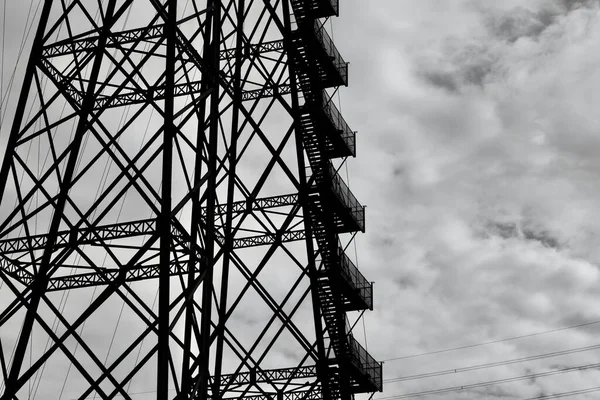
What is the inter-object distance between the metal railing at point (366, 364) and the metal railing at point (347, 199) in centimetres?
349

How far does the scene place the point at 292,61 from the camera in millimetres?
28594

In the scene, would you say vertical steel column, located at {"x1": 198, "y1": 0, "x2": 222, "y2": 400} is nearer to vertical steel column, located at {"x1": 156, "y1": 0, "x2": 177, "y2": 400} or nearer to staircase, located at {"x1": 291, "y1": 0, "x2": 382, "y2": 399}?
Result: vertical steel column, located at {"x1": 156, "y1": 0, "x2": 177, "y2": 400}

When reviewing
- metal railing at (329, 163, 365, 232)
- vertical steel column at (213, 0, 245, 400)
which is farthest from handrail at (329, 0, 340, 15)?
metal railing at (329, 163, 365, 232)

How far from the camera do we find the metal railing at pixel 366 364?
1076 inches

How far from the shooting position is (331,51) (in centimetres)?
3045

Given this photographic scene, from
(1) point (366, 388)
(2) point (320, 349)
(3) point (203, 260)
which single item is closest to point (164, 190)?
(3) point (203, 260)

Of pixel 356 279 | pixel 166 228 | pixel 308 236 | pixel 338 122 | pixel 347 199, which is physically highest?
pixel 338 122

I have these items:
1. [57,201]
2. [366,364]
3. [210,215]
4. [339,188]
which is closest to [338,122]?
[339,188]

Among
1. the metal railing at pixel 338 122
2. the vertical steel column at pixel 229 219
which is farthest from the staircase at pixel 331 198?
the vertical steel column at pixel 229 219

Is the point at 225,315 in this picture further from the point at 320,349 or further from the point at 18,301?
the point at 18,301

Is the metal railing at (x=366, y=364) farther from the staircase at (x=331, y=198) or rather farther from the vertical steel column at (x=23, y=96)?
the vertical steel column at (x=23, y=96)

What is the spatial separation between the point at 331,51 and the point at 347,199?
14.9 feet

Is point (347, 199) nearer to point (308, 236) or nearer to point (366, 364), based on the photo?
point (308, 236)

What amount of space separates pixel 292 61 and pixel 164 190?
31.1 ft
